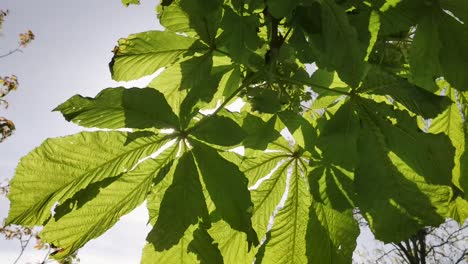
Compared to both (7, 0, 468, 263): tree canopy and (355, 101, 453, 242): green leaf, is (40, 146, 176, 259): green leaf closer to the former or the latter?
(7, 0, 468, 263): tree canopy

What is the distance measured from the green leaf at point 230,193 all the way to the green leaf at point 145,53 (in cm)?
32

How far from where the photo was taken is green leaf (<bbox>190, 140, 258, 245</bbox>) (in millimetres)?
803

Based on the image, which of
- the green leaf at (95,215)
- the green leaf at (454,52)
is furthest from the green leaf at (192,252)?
the green leaf at (454,52)

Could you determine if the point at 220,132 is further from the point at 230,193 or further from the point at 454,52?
the point at 454,52

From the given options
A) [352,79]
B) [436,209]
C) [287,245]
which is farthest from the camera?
[287,245]

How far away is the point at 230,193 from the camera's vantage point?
31.9 inches

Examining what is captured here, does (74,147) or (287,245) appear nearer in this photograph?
(74,147)

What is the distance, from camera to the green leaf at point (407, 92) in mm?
840

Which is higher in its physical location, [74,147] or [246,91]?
[246,91]

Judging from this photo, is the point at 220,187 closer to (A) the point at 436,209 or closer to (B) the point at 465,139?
(A) the point at 436,209

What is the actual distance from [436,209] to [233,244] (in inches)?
19.3

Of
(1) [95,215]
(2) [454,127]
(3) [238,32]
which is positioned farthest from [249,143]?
(2) [454,127]

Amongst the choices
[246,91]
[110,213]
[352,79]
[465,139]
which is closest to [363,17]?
[352,79]

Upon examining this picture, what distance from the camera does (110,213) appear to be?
863 mm
